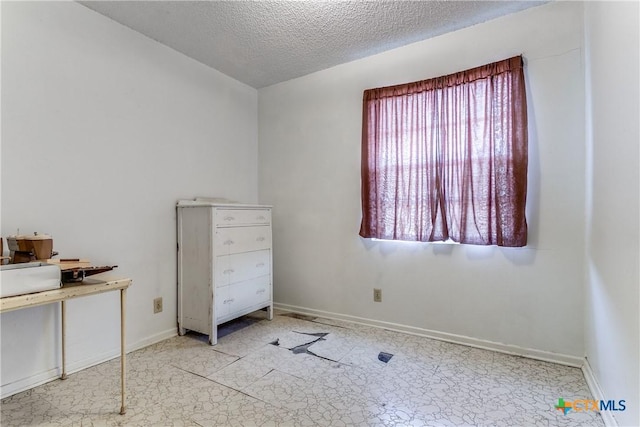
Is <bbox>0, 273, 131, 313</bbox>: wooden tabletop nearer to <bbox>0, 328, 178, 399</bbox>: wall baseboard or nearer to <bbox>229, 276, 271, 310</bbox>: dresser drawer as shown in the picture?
<bbox>0, 328, 178, 399</bbox>: wall baseboard

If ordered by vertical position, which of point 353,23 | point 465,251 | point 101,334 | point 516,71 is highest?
point 353,23

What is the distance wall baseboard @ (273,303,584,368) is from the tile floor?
0.06 metres

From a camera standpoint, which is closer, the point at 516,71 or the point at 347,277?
the point at 516,71

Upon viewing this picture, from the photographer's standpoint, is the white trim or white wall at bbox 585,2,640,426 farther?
the white trim

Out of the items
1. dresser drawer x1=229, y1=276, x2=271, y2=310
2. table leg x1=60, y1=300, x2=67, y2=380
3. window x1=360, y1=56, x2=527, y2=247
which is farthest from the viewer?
dresser drawer x1=229, y1=276, x2=271, y2=310

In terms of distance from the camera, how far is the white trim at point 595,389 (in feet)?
4.50

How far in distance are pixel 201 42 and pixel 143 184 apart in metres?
1.25

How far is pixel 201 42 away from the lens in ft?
8.24

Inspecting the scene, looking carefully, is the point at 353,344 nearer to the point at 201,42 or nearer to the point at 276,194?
the point at 276,194

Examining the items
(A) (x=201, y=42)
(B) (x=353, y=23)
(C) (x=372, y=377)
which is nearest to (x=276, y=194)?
(A) (x=201, y=42)

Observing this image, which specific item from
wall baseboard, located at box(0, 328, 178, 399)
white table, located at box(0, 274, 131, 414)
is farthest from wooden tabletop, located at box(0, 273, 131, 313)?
wall baseboard, located at box(0, 328, 178, 399)

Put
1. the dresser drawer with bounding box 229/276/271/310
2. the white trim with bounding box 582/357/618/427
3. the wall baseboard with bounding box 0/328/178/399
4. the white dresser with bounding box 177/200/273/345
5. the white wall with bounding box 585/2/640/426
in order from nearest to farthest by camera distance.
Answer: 1. the white wall with bounding box 585/2/640/426
2. the white trim with bounding box 582/357/618/427
3. the wall baseboard with bounding box 0/328/178/399
4. the white dresser with bounding box 177/200/273/345
5. the dresser drawer with bounding box 229/276/271/310

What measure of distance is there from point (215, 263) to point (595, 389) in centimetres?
247

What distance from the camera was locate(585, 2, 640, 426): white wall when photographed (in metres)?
1.13
